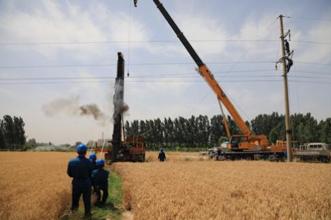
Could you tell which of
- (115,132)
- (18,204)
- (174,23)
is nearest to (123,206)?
(18,204)

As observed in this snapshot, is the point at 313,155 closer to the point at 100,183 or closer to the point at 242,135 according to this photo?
the point at 242,135

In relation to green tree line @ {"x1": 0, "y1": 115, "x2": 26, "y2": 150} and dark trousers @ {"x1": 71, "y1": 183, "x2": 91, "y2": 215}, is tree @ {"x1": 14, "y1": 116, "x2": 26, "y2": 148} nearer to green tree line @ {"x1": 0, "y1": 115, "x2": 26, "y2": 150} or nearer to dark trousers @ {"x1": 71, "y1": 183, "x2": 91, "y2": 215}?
green tree line @ {"x1": 0, "y1": 115, "x2": 26, "y2": 150}

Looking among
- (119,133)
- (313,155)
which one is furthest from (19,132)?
(313,155)

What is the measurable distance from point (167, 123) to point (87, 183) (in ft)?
418

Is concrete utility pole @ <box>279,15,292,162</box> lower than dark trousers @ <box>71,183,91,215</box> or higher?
higher

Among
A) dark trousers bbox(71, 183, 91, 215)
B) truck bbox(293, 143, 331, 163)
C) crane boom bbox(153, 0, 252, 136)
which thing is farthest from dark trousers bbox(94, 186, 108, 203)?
truck bbox(293, 143, 331, 163)

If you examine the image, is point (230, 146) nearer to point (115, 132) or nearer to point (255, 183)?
point (115, 132)

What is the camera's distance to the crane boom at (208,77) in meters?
29.8

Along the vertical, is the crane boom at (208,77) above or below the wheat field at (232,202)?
above

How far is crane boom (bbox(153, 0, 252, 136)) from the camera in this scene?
97.8 feet

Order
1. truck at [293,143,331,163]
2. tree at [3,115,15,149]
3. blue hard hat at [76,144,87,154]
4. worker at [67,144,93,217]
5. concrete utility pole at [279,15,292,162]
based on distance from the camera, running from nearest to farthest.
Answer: worker at [67,144,93,217] → blue hard hat at [76,144,87,154] → concrete utility pole at [279,15,292,162] → truck at [293,143,331,163] → tree at [3,115,15,149]

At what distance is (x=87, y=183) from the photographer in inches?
343

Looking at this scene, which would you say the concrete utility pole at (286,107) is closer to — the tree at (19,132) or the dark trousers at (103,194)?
the dark trousers at (103,194)

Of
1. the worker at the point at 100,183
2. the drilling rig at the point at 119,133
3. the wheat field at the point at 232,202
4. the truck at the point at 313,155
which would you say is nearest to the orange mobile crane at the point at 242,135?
the truck at the point at 313,155
